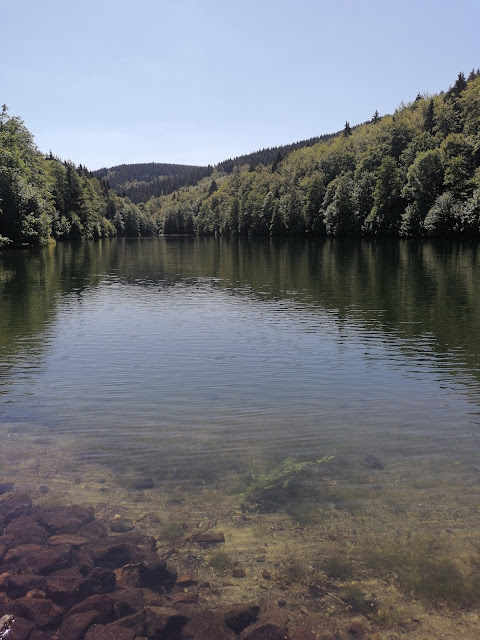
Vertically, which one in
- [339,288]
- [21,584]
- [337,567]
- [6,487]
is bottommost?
[337,567]

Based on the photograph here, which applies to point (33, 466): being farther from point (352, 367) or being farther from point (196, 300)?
point (196, 300)

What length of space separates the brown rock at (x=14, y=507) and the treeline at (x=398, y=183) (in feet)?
279

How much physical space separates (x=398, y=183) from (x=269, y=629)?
356 ft

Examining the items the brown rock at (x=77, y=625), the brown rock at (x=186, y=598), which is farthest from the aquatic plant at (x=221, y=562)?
the brown rock at (x=77, y=625)

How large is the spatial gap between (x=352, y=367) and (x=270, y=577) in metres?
10.3

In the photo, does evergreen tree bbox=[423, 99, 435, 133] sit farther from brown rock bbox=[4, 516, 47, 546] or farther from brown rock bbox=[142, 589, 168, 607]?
brown rock bbox=[142, 589, 168, 607]

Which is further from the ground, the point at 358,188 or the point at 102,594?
the point at 358,188

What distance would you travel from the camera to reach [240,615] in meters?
5.41

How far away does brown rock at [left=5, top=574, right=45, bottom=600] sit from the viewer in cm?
566

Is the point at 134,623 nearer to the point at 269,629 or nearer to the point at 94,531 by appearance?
the point at 269,629

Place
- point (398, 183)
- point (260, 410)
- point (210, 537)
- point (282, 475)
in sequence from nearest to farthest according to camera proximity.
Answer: point (210, 537), point (282, 475), point (260, 410), point (398, 183)

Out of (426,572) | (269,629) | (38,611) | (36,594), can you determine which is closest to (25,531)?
(36,594)

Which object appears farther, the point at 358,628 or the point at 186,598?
the point at 186,598

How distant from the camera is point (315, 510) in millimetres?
7285
